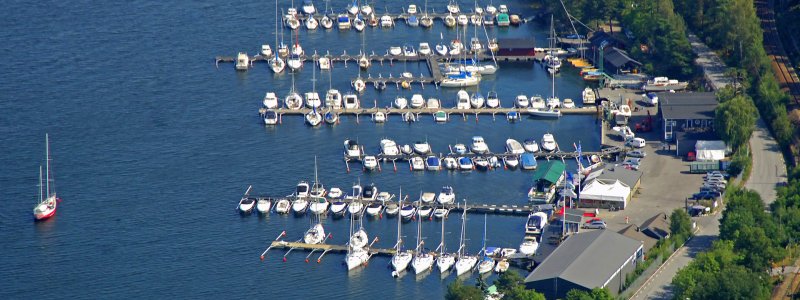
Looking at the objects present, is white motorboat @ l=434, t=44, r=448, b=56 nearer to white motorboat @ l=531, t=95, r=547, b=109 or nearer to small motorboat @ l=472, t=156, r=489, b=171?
white motorboat @ l=531, t=95, r=547, b=109

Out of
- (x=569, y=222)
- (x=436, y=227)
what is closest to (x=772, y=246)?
(x=569, y=222)

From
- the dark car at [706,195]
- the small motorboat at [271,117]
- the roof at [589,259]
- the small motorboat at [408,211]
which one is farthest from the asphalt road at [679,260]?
the small motorboat at [271,117]

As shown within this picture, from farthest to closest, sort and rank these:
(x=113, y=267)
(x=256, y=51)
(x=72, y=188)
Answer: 1. (x=256, y=51)
2. (x=72, y=188)
3. (x=113, y=267)

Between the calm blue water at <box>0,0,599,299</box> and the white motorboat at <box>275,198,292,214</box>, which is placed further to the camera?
the white motorboat at <box>275,198,292,214</box>

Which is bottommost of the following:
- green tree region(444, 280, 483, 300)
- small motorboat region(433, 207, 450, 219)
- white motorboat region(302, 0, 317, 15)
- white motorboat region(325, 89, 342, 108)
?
green tree region(444, 280, 483, 300)

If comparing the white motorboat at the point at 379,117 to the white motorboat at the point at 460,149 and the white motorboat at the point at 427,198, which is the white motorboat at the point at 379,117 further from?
the white motorboat at the point at 427,198

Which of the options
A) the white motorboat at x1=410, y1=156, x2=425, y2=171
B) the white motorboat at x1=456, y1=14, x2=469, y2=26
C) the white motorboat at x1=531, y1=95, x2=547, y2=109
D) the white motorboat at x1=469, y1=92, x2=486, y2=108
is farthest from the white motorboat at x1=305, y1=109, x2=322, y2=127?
the white motorboat at x1=456, y1=14, x2=469, y2=26

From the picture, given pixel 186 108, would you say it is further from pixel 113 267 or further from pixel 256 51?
pixel 113 267
